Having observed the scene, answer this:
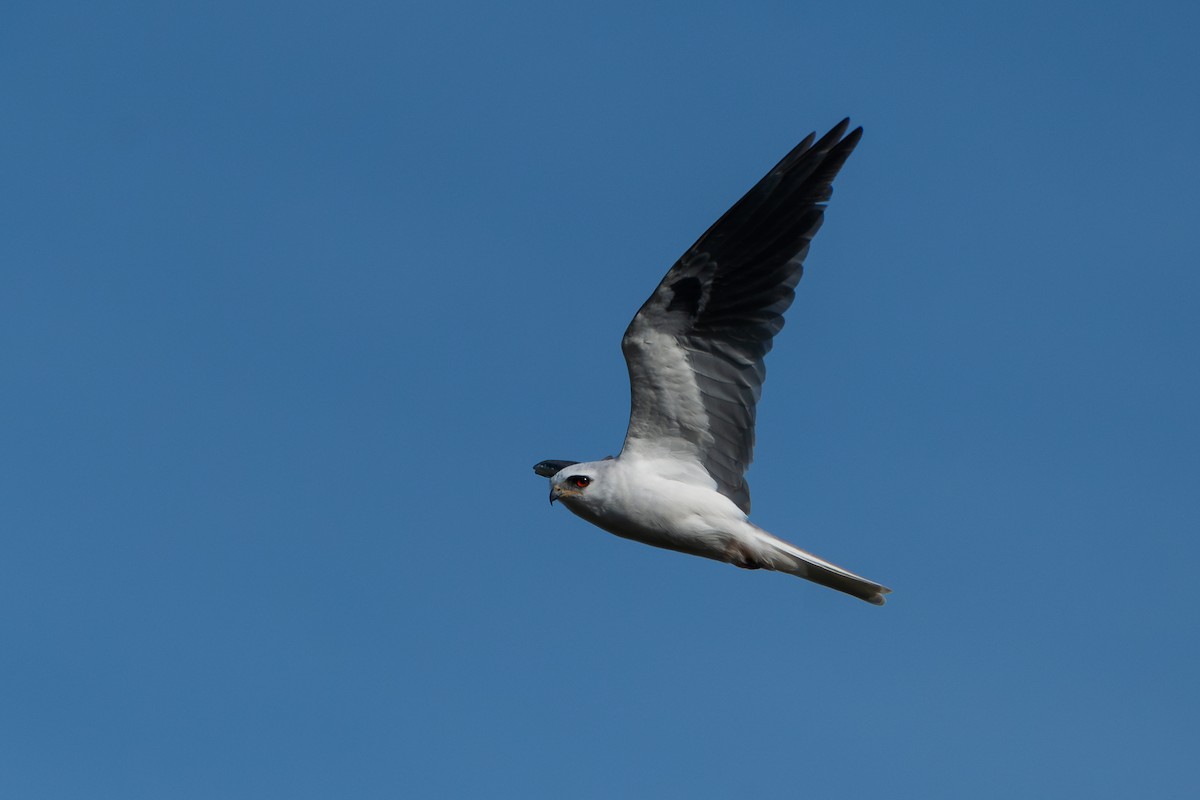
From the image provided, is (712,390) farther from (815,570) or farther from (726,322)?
(815,570)

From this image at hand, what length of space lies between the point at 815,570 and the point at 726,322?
2.10 m

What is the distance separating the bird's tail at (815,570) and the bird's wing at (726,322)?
57 centimetres

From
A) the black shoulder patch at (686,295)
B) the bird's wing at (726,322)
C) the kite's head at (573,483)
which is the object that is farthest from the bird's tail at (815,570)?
the black shoulder patch at (686,295)

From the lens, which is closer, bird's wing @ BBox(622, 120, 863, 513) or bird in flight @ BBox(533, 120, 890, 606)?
bird's wing @ BBox(622, 120, 863, 513)

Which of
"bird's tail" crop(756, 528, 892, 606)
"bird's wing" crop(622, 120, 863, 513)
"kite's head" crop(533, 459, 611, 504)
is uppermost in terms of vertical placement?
"bird's wing" crop(622, 120, 863, 513)

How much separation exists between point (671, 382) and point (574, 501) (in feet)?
4.00

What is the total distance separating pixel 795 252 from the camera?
13.0m

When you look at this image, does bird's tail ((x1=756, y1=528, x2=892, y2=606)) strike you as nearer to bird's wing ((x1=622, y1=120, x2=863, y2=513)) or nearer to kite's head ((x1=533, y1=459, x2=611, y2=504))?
bird's wing ((x1=622, y1=120, x2=863, y2=513))

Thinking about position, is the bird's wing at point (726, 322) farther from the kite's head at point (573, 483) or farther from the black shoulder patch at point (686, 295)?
the kite's head at point (573, 483)

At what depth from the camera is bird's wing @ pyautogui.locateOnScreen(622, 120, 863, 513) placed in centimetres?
1286

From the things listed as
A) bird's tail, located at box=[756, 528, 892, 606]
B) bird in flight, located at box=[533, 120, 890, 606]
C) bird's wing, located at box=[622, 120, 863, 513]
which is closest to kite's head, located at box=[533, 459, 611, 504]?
bird in flight, located at box=[533, 120, 890, 606]

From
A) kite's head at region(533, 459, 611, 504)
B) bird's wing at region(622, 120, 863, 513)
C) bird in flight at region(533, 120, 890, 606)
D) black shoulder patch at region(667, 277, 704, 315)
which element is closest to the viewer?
bird's wing at region(622, 120, 863, 513)

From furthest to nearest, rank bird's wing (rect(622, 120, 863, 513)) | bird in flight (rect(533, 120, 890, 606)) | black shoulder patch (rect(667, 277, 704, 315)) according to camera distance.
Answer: black shoulder patch (rect(667, 277, 704, 315)) < bird in flight (rect(533, 120, 890, 606)) < bird's wing (rect(622, 120, 863, 513))

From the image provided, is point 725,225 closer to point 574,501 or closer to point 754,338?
point 754,338
